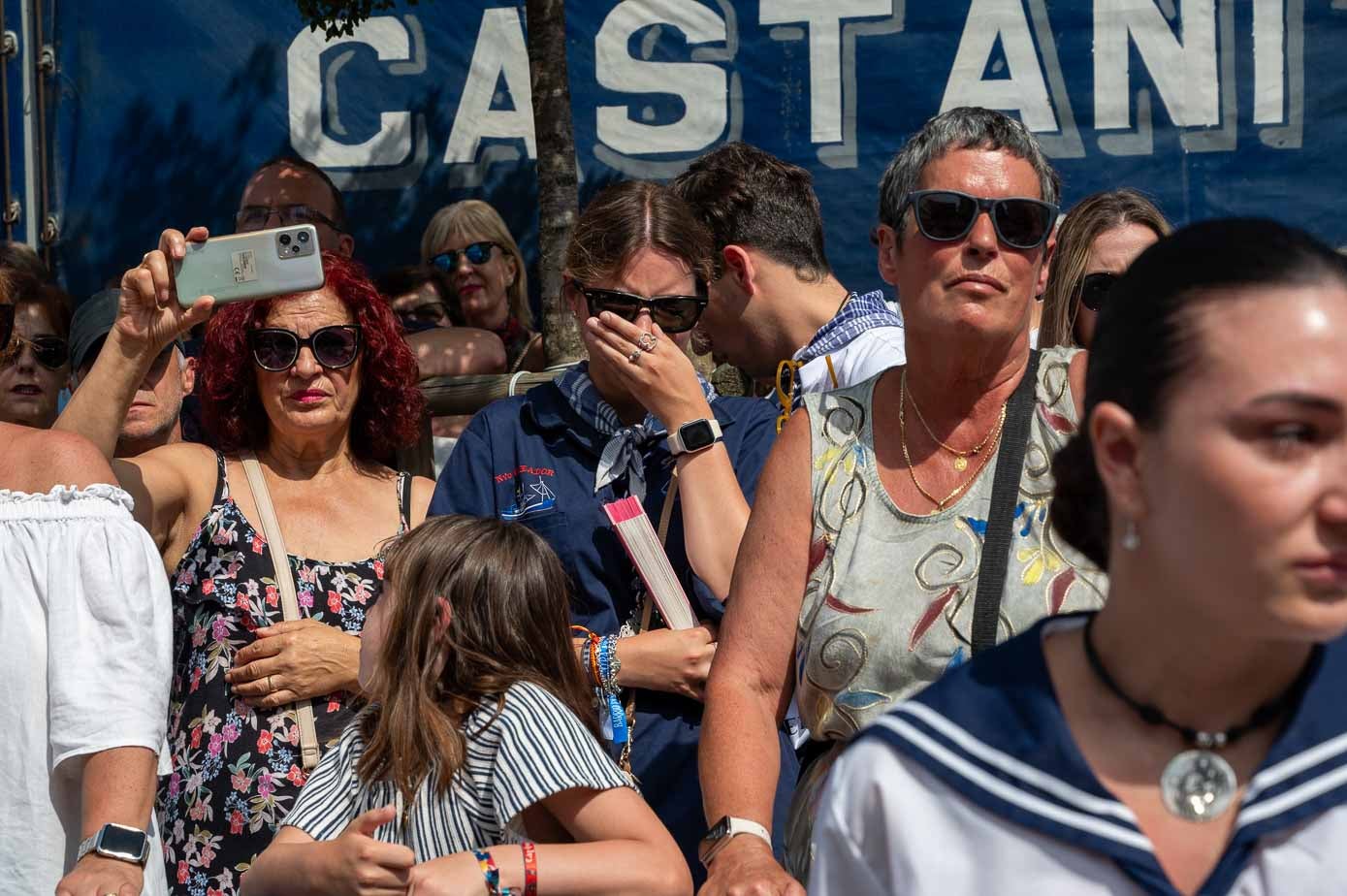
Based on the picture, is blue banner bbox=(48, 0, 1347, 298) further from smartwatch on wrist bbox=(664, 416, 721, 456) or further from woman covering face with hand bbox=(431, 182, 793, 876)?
smartwatch on wrist bbox=(664, 416, 721, 456)

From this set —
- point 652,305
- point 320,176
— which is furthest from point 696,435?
point 320,176

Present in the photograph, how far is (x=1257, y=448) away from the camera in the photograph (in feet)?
4.63

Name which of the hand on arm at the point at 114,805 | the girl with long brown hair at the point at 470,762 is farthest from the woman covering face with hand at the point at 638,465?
the hand on arm at the point at 114,805

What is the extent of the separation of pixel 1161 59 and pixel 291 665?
4470mm

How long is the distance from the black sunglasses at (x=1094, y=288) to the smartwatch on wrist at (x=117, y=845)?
2.48 meters

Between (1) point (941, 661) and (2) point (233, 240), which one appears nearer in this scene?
(1) point (941, 661)

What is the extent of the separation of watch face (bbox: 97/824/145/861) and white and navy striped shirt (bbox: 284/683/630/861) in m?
0.29

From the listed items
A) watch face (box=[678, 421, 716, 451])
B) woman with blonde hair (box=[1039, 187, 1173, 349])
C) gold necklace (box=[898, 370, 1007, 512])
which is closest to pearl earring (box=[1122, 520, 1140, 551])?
gold necklace (box=[898, 370, 1007, 512])

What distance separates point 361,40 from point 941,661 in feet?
16.5

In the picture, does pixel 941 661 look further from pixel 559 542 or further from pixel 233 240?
pixel 233 240

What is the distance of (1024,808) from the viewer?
1.51 metres

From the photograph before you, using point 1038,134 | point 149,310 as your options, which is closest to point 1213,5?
point 1038,134

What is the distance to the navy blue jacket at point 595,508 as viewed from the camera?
3.19 meters

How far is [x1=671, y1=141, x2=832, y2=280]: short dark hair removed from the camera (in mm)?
4203
